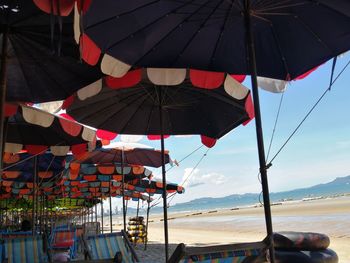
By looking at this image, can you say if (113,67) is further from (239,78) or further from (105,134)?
(105,134)

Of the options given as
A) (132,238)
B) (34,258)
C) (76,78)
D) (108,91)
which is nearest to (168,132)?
(108,91)

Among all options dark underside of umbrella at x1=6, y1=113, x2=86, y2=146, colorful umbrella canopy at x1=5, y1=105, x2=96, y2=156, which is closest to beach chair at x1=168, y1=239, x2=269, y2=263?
colorful umbrella canopy at x1=5, y1=105, x2=96, y2=156

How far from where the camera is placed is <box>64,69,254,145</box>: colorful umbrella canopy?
4367mm

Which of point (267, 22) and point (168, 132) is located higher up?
point (267, 22)

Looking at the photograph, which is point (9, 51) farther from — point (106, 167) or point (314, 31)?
point (106, 167)

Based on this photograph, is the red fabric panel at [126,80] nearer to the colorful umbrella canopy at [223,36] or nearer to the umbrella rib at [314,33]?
the colorful umbrella canopy at [223,36]

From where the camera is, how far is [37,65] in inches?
144

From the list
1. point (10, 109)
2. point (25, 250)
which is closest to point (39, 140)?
point (25, 250)

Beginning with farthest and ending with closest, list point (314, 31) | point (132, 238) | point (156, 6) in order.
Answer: point (132, 238) → point (314, 31) → point (156, 6)

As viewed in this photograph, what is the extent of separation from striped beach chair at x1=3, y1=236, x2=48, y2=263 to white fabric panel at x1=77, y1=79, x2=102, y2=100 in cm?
221

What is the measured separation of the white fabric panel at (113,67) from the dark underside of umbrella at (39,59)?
212 mm

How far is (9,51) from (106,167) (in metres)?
5.26

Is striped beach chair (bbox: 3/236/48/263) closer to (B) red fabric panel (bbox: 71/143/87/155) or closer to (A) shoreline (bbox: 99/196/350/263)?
(B) red fabric panel (bbox: 71/143/87/155)

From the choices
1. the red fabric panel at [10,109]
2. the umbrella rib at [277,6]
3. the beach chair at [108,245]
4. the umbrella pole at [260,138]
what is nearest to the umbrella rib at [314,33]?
the umbrella rib at [277,6]
